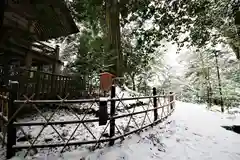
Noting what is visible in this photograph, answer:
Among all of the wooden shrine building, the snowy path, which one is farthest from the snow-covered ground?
the wooden shrine building

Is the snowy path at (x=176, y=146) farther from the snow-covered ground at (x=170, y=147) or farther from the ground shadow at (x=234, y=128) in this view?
the ground shadow at (x=234, y=128)

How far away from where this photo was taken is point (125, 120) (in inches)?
257

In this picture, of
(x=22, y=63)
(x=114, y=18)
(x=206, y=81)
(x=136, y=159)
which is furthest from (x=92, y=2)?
(x=206, y=81)

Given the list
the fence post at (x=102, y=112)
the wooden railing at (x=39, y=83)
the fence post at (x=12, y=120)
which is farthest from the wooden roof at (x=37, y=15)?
the fence post at (x=102, y=112)

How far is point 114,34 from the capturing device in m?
10.7

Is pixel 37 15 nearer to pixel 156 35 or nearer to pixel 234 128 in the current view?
pixel 156 35

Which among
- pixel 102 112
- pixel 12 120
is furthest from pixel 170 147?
pixel 12 120

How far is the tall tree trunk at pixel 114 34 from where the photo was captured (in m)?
10.2

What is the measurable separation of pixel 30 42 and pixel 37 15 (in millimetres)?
2262

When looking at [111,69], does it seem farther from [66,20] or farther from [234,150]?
[234,150]

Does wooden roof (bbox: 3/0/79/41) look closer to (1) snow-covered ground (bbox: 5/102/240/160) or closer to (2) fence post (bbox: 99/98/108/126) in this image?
(2) fence post (bbox: 99/98/108/126)

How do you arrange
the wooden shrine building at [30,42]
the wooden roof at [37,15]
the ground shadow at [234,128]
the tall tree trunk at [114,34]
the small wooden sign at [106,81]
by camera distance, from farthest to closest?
1. the tall tree trunk at [114,34]
2. the wooden roof at [37,15]
3. the small wooden sign at [106,81]
4. the ground shadow at [234,128]
5. the wooden shrine building at [30,42]

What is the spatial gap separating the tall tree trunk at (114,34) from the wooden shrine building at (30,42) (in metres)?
2.70

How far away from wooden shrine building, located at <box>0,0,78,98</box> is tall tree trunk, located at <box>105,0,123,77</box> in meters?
2.70
